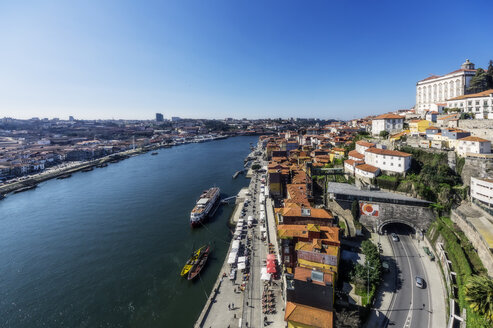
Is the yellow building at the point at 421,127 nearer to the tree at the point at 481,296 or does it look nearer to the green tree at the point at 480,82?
the green tree at the point at 480,82

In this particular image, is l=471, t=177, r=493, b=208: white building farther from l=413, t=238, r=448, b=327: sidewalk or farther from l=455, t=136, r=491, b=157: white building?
l=413, t=238, r=448, b=327: sidewalk

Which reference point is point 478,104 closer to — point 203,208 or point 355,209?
point 355,209

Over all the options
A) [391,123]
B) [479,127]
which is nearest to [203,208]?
[391,123]

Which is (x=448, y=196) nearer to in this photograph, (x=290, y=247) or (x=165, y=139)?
(x=290, y=247)

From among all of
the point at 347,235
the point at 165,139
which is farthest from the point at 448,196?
the point at 165,139

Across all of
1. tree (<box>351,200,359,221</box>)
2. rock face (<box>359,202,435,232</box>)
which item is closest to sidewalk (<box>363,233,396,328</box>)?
rock face (<box>359,202,435,232</box>)

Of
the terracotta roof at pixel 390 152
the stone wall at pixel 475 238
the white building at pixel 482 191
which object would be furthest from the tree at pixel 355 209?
the white building at pixel 482 191
